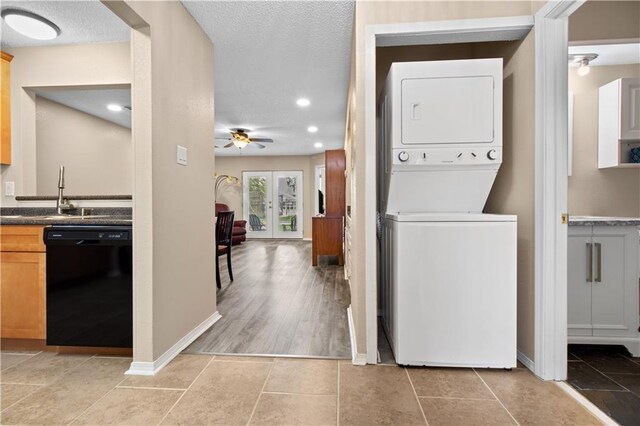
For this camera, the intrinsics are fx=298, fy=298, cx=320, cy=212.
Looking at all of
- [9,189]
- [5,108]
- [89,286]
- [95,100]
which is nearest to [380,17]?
[89,286]

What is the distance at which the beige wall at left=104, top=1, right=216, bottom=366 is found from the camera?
170 centimetres

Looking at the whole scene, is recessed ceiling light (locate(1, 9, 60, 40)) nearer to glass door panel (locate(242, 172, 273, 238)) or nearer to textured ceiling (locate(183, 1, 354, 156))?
textured ceiling (locate(183, 1, 354, 156))

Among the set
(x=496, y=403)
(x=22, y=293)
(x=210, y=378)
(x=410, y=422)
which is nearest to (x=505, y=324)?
(x=496, y=403)

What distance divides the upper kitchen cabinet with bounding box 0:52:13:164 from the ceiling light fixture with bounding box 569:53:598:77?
178 inches

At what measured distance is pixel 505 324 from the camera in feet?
5.47

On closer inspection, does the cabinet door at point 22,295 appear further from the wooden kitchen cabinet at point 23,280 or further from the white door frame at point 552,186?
the white door frame at point 552,186

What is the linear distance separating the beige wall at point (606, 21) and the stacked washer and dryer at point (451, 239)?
37.6 inches

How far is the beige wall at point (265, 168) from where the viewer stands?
27.2ft

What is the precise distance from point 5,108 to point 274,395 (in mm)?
3129

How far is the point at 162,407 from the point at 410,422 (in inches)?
45.0

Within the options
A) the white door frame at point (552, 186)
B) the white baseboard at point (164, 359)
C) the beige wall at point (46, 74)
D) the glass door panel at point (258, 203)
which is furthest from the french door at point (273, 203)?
the white door frame at point (552, 186)

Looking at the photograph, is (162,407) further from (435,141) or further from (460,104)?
(460,104)

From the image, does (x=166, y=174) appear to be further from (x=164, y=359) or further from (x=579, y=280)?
(x=579, y=280)

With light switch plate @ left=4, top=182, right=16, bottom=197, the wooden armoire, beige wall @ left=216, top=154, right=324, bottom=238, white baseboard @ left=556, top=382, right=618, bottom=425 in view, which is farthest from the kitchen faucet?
beige wall @ left=216, top=154, right=324, bottom=238
